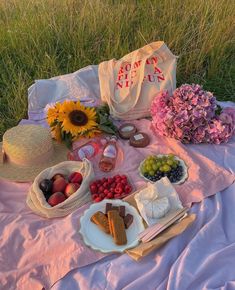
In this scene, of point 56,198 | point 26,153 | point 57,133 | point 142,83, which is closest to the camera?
point 56,198

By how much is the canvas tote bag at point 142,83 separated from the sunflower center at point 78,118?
26cm

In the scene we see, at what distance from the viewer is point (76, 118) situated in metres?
3.05

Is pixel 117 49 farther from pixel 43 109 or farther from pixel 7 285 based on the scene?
pixel 7 285

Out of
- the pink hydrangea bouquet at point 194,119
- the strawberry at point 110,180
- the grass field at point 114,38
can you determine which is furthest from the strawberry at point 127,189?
the grass field at point 114,38

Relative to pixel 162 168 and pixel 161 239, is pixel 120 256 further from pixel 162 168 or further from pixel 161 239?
pixel 162 168

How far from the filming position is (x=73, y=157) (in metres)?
2.93

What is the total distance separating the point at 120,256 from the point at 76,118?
46.5 inches

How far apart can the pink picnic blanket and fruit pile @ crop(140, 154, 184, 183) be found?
6 centimetres

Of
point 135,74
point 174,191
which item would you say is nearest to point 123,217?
point 174,191

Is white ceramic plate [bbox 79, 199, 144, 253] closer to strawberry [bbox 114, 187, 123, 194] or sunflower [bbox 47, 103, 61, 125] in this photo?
strawberry [bbox 114, 187, 123, 194]

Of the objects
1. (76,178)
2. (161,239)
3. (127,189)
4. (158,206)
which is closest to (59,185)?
(76,178)

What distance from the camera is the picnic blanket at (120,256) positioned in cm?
212

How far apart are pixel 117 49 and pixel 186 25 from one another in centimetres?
72

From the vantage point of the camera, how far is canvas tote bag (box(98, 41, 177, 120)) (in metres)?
3.21
